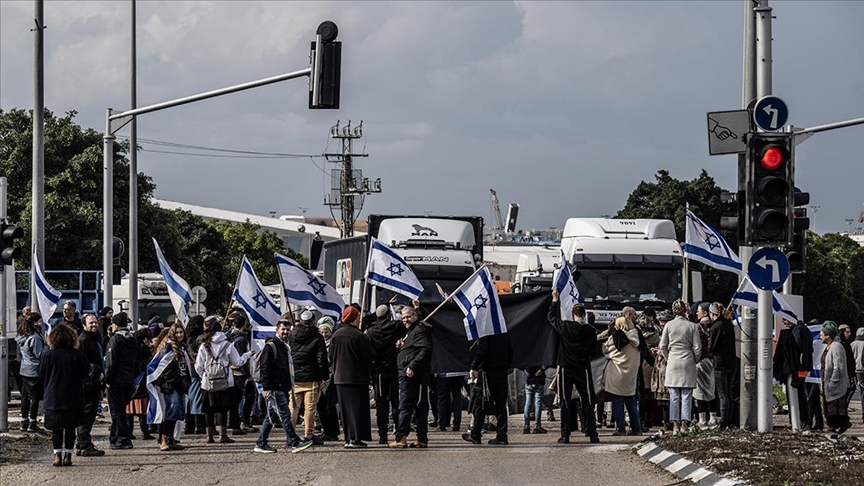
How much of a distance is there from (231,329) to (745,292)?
7.14 metres

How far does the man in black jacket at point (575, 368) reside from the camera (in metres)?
18.4

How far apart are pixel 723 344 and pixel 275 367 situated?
20.7 feet

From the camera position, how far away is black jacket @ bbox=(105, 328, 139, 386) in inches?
685

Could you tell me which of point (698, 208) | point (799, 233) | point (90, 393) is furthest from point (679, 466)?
point (698, 208)

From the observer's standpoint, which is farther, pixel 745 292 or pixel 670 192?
pixel 670 192

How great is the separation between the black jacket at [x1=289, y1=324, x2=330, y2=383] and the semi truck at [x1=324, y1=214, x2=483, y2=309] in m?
10.5

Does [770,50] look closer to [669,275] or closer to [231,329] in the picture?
[231,329]

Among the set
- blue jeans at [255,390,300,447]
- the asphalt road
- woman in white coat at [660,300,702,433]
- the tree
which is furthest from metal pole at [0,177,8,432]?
the tree

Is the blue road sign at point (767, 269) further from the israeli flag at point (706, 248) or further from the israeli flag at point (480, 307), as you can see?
the israeli flag at point (706, 248)

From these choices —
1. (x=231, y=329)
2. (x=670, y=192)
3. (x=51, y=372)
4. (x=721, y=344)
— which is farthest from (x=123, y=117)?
(x=670, y=192)

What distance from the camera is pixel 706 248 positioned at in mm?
21375

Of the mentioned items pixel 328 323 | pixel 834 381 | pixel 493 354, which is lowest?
pixel 834 381

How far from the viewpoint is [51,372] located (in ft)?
51.0

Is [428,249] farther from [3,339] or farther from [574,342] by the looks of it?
[3,339]
